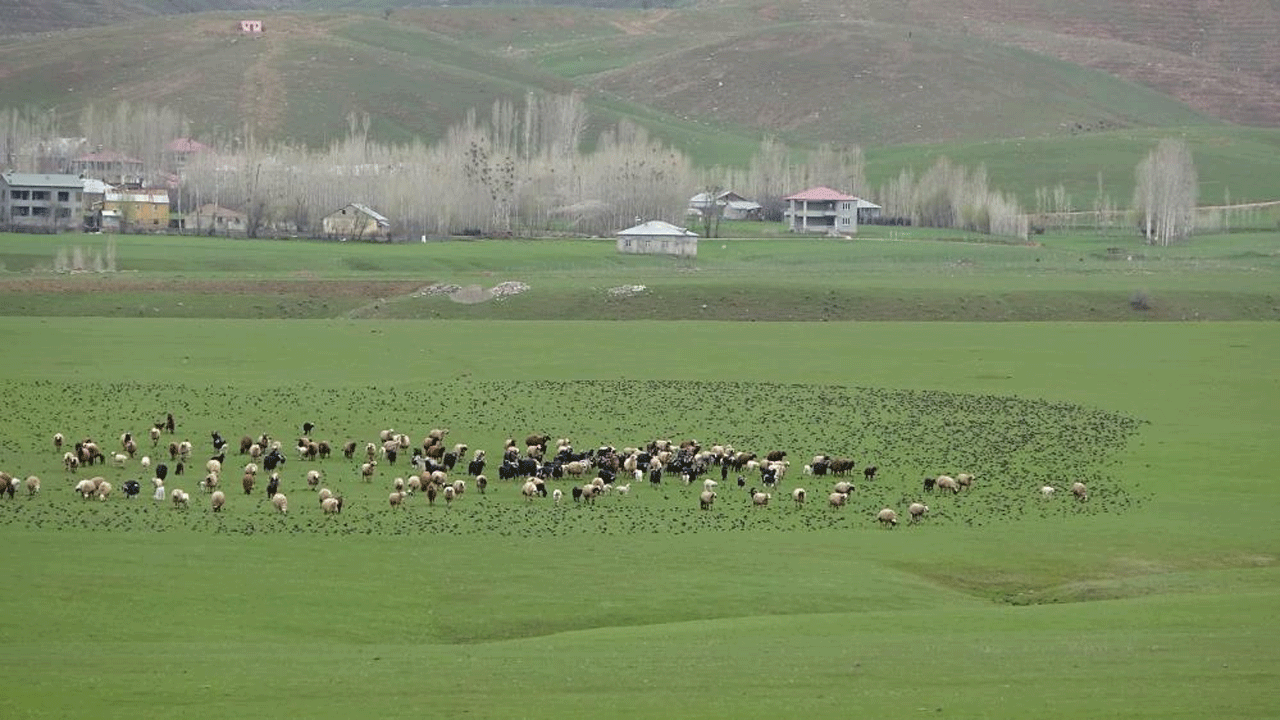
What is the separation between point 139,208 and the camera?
16788cm

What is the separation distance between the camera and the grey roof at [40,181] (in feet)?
518

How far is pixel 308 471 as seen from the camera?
54.1 metres

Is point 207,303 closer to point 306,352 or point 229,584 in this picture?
point 306,352

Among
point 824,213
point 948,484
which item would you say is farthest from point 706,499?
point 824,213

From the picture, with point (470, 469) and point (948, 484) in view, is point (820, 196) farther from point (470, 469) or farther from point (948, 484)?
point (948, 484)

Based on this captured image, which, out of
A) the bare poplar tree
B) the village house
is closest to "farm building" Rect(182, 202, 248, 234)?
the village house

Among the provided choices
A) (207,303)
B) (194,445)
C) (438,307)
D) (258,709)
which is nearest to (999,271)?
(438,307)

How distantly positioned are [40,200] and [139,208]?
10.1 meters

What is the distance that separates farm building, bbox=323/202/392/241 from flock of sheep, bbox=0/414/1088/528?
3772 inches

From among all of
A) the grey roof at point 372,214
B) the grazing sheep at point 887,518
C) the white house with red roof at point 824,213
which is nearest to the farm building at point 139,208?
the grey roof at point 372,214

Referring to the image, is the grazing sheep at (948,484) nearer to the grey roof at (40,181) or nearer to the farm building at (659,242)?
the farm building at (659,242)

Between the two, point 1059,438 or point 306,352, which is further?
point 306,352

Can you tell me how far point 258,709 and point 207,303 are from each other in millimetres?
75730

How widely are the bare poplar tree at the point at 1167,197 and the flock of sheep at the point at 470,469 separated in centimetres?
11986
